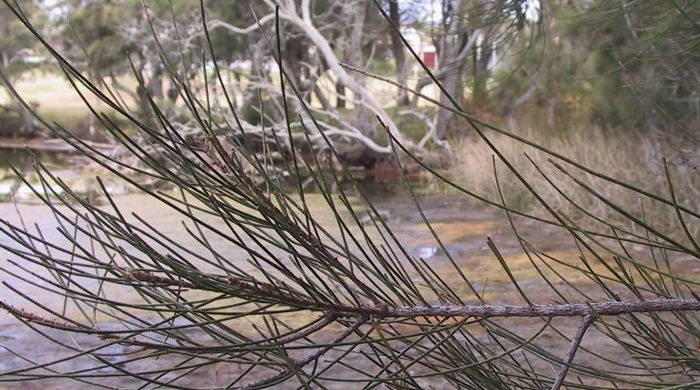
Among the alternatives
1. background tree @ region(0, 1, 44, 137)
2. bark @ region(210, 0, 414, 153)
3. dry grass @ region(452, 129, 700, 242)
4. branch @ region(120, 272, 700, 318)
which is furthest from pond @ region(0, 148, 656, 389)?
background tree @ region(0, 1, 44, 137)

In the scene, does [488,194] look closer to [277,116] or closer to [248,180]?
[277,116]

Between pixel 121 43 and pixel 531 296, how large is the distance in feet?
42.3

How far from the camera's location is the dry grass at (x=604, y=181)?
6.41 m

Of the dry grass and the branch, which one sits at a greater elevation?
the branch

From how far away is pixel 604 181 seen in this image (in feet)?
22.8

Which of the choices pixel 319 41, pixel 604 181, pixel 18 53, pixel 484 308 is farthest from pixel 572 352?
pixel 18 53

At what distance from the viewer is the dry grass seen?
6.41m

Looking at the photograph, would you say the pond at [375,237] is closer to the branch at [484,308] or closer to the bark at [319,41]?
the branch at [484,308]

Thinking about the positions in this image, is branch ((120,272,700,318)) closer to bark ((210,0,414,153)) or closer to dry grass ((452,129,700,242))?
dry grass ((452,129,700,242))

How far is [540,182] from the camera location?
802 centimetres

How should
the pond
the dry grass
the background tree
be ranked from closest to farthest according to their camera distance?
the pond, the dry grass, the background tree

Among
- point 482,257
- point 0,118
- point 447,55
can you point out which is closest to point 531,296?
point 482,257

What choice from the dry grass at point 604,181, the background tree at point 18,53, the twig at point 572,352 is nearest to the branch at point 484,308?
the twig at point 572,352

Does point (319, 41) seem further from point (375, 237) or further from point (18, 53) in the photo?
point (18, 53)
